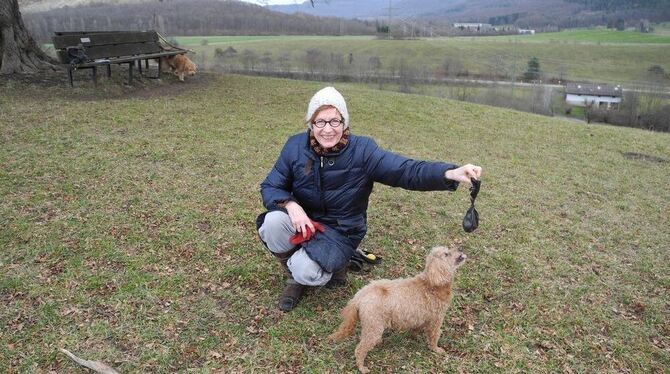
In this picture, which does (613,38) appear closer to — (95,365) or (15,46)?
(15,46)

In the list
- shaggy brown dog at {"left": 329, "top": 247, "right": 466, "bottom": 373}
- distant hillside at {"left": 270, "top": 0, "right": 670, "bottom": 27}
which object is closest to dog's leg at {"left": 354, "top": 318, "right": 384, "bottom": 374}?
shaggy brown dog at {"left": 329, "top": 247, "right": 466, "bottom": 373}

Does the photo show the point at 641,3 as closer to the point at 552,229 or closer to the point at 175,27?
the point at 175,27

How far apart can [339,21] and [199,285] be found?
8821 cm

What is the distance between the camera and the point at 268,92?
1370 cm

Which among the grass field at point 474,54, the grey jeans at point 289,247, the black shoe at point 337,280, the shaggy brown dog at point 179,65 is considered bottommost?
the black shoe at point 337,280

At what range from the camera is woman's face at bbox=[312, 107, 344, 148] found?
3.73 metres

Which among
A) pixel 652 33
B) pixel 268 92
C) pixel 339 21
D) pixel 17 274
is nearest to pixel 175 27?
pixel 339 21

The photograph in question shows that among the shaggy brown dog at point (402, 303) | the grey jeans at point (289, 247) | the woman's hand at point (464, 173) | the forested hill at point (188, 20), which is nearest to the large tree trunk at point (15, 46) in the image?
the forested hill at point (188, 20)

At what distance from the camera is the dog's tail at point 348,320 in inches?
133

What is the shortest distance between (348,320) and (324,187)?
112 centimetres

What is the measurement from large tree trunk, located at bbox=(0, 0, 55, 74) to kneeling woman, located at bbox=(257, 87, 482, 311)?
37.0ft

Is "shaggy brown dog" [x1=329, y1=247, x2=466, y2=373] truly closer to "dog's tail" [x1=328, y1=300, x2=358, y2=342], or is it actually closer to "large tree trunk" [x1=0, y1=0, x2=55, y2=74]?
"dog's tail" [x1=328, y1=300, x2=358, y2=342]

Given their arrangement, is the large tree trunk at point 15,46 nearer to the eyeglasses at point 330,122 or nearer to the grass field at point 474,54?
the eyeglasses at point 330,122

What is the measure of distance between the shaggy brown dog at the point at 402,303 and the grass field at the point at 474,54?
1709 inches
